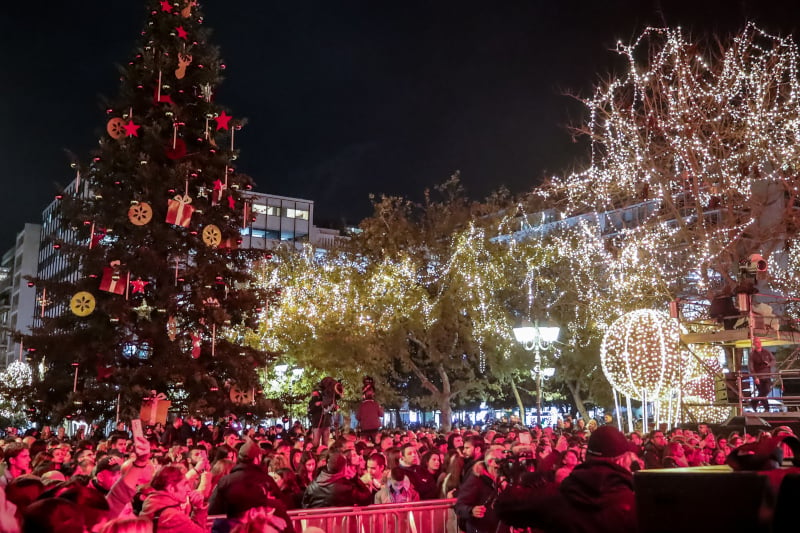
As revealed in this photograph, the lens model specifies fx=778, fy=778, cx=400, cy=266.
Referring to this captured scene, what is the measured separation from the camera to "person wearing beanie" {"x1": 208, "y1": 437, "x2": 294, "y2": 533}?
611 centimetres

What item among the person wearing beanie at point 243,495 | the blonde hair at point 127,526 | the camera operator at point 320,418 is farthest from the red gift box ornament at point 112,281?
the blonde hair at point 127,526

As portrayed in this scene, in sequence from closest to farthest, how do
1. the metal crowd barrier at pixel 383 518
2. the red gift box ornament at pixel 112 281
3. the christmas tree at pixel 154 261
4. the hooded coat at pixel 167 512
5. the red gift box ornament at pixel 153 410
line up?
the hooded coat at pixel 167 512
the metal crowd barrier at pixel 383 518
the red gift box ornament at pixel 153 410
the red gift box ornament at pixel 112 281
the christmas tree at pixel 154 261

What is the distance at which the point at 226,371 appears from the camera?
74.9ft

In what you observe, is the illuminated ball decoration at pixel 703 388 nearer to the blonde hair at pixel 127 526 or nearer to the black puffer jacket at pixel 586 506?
the black puffer jacket at pixel 586 506

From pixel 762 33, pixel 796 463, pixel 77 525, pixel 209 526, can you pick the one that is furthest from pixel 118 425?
pixel 762 33

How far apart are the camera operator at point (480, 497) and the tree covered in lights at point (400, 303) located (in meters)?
23.2

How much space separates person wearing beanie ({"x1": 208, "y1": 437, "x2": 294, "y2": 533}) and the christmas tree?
586 inches

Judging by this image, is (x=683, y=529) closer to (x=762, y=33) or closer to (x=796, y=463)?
(x=796, y=463)

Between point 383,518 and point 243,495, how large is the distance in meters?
2.50

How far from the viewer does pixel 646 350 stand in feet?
56.6

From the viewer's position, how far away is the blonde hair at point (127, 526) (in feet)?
13.4

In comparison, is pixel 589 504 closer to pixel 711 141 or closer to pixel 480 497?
pixel 480 497

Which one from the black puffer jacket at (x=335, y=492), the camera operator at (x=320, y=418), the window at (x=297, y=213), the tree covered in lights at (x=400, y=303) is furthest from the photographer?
the window at (x=297, y=213)

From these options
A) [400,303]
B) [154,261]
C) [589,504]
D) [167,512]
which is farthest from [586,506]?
[400,303]
